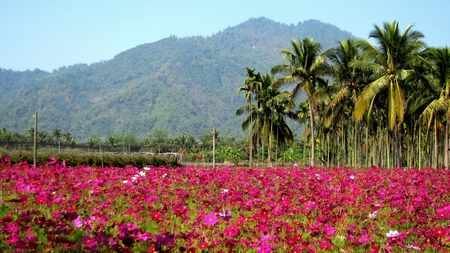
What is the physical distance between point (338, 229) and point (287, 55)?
86.2 ft

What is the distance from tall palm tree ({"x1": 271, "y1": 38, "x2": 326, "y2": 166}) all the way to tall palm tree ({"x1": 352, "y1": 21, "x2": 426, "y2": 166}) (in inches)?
238

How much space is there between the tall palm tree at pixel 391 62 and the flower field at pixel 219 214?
14.0 m

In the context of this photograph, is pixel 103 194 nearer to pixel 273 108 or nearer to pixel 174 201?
pixel 174 201

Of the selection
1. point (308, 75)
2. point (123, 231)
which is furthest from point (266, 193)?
point (308, 75)

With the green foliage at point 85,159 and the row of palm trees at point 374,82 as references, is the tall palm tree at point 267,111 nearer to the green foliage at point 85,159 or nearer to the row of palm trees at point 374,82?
the row of palm trees at point 374,82

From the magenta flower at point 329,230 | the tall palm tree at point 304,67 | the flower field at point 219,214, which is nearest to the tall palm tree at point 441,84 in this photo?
the tall palm tree at point 304,67

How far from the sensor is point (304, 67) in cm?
3192

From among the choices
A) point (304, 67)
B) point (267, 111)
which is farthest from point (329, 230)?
point (267, 111)

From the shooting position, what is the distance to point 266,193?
9.47 m

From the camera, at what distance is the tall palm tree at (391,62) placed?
2441 cm

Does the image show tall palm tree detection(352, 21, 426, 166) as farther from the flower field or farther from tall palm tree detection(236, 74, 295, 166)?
tall palm tree detection(236, 74, 295, 166)

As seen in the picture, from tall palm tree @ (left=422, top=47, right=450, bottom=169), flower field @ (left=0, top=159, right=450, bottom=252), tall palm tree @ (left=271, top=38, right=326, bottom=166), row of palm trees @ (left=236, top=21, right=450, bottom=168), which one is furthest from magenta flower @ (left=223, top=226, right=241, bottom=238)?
tall palm tree @ (left=271, top=38, right=326, bottom=166)

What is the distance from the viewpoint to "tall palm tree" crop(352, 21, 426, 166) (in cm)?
2441

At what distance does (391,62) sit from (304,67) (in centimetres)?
765
